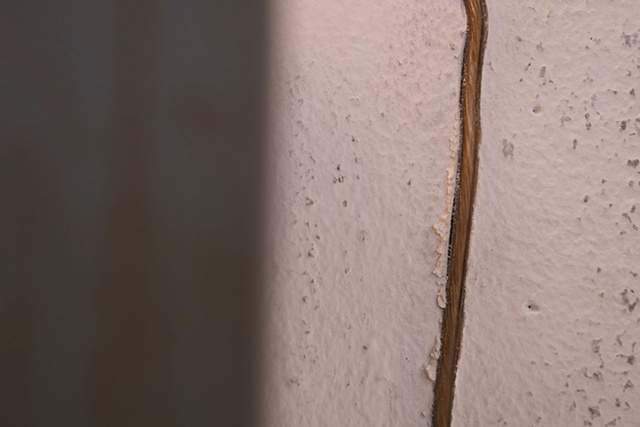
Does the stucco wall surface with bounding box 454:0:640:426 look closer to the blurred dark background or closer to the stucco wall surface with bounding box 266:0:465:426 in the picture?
the stucco wall surface with bounding box 266:0:465:426

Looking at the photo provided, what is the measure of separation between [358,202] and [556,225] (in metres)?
0.19

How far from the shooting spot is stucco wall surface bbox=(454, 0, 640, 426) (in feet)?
1.69

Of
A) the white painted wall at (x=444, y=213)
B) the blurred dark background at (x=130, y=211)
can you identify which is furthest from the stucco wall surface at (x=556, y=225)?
the blurred dark background at (x=130, y=211)

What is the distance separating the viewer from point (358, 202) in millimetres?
573

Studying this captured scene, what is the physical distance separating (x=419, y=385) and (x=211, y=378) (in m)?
0.20

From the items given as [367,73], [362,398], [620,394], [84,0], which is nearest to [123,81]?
[84,0]

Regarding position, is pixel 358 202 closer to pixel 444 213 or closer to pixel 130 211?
pixel 444 213

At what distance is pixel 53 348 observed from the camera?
561mm

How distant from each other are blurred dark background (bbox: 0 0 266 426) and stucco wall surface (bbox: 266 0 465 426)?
0.10ft

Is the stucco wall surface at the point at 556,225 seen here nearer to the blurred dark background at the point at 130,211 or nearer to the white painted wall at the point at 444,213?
the white painted wall at the point at 444,213

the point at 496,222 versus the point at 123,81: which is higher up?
the point at 123,81

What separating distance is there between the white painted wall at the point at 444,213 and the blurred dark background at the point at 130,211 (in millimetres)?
40

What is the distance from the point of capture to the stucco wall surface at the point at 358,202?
557 mm

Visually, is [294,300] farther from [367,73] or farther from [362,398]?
[367,73]
